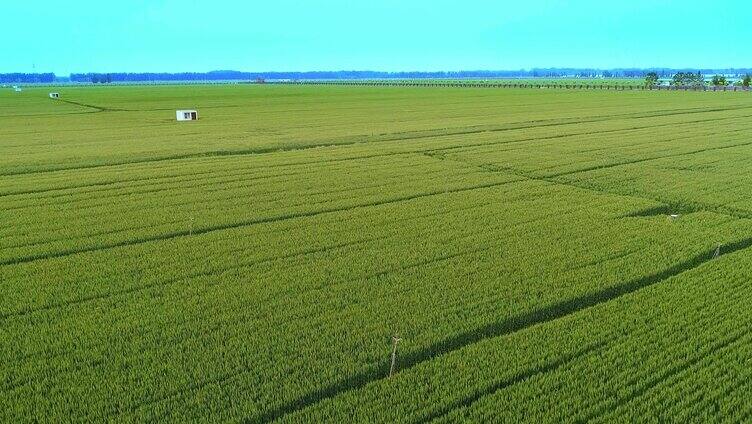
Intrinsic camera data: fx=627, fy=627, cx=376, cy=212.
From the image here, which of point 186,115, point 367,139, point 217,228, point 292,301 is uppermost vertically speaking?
point 186,115

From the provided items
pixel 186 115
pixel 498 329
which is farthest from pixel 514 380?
pixel 186 115

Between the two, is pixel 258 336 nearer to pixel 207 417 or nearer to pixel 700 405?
pixel 207 417

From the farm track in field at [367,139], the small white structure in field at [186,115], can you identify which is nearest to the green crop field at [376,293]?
the farm track in field at [367,139]

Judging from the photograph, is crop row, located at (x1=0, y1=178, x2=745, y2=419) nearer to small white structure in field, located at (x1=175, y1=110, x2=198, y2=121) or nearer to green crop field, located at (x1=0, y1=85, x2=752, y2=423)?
green crop field, located at (x1=0, y1=85, x2=752, y2=423)

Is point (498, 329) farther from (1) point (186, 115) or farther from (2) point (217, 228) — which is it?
(1) point (186, 115)

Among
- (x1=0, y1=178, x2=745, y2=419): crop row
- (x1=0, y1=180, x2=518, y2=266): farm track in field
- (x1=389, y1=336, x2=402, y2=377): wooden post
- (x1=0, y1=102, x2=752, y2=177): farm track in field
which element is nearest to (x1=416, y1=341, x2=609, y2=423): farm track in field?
(x1=389, y1=336, x2=402, y2=377): wooden post

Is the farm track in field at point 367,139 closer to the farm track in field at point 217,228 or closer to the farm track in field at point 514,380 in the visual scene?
the farm track in field at point 217,228
